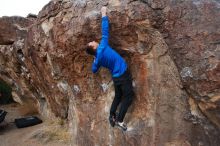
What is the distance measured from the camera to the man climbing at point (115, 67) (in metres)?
6.26

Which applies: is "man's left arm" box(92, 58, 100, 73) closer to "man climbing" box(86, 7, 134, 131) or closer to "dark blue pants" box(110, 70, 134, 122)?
"man climbing" box(86, 7, 134, 131)

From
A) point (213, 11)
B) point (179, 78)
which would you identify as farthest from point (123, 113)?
point (213, 11)

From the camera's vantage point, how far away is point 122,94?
6551 millimetres

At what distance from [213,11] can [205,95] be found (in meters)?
1.36

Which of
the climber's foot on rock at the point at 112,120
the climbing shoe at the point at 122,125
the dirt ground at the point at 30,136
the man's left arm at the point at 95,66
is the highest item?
the man's left arm at the point at 95,66

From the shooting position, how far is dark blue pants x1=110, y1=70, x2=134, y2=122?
20.8ft

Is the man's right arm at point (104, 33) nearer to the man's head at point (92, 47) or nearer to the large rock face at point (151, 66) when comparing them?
the man's head at point (92, 47)

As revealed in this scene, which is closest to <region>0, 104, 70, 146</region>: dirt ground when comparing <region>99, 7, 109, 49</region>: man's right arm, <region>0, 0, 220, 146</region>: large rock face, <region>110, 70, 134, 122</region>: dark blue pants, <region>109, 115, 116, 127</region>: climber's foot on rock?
<region>0, 0, 220, 146</region>: large rock face

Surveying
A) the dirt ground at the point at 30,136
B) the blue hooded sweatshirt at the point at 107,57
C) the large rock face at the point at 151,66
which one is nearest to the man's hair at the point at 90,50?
the blue hooded sweatshirt at the point at 107,57

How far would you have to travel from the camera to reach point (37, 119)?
11.6m

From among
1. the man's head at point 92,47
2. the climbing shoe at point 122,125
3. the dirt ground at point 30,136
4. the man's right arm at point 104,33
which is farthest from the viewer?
the dirt ground at point 30,136

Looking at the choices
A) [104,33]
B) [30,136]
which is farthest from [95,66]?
[30,136]

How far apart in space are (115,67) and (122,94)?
0.53 meters

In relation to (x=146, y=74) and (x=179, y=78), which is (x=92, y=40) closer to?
(x=146, y=74)
